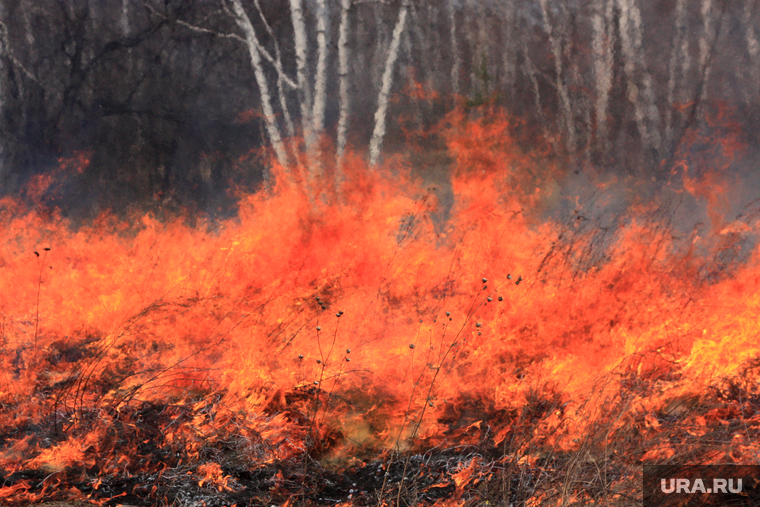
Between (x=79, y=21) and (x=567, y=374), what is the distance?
5.10 metres

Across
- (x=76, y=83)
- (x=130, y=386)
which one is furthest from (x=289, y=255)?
(x=76, y=83)

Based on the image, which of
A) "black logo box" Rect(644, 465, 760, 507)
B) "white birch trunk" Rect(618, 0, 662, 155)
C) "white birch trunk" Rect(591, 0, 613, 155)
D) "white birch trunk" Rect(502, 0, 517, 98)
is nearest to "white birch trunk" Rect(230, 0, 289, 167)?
"white birch trunk" Rect(502, 0, 517, 98)

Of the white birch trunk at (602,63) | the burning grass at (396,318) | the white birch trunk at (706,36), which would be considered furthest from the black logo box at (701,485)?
the white birch trunk at (706,36)

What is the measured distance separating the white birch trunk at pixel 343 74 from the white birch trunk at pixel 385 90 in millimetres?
248

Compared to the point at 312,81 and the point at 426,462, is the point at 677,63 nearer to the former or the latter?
the point at 312,81

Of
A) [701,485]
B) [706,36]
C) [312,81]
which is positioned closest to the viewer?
[701,485]

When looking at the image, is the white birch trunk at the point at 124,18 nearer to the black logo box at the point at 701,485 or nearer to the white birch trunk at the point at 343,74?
the white birch trunk at the point at 343,74

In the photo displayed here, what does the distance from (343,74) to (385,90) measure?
1.26ft

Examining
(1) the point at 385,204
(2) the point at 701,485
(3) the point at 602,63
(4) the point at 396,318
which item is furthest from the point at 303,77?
(2) the point at 701,485

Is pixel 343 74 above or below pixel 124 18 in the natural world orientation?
below

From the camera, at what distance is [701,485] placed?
459 centimetres

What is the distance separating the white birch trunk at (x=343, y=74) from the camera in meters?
4.89

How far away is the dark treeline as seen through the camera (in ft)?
16.0

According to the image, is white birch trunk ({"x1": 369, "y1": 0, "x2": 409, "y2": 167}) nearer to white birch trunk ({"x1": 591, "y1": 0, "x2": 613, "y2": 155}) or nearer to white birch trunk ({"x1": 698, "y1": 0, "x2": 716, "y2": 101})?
white birch trunk ({"x1": 591, "y1": 0, "x2": 613, "y2": 155})
